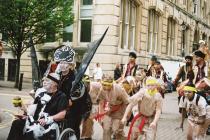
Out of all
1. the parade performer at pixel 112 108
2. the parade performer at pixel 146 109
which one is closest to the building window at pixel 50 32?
the parade performer at pixel 112 108

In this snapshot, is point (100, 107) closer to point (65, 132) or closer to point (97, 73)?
point (65, 132)

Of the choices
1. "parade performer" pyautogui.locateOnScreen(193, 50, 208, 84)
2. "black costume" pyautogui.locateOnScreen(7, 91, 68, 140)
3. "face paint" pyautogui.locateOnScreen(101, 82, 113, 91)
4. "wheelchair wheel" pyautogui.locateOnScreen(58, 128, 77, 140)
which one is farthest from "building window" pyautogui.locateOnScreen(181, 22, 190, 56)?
"black costume" pyautogui.locateOnScreen(7, 91, 68, 140)

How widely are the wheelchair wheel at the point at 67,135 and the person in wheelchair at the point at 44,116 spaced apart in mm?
96

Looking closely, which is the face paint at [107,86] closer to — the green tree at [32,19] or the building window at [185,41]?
the green tree at [32,19]

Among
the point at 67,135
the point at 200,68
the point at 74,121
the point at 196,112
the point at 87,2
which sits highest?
the point at 87,2

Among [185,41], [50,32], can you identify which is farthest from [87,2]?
[185,41]

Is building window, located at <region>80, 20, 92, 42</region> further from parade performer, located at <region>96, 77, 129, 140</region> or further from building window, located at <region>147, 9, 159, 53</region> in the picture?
parade performer, located at <region>96, 77, 129, 140</region>

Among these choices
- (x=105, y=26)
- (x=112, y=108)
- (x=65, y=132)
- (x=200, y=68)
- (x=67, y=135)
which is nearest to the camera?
(x=65, y=132)

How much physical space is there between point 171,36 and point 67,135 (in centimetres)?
3683

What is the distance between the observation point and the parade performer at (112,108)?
1057 cm

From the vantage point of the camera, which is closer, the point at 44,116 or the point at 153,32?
the point at 44,116

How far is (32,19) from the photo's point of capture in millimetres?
27969

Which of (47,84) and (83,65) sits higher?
(83,65)

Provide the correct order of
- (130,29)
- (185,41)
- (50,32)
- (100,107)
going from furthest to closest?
(185,41) → (130,29) → (50,32) → (100,107)
